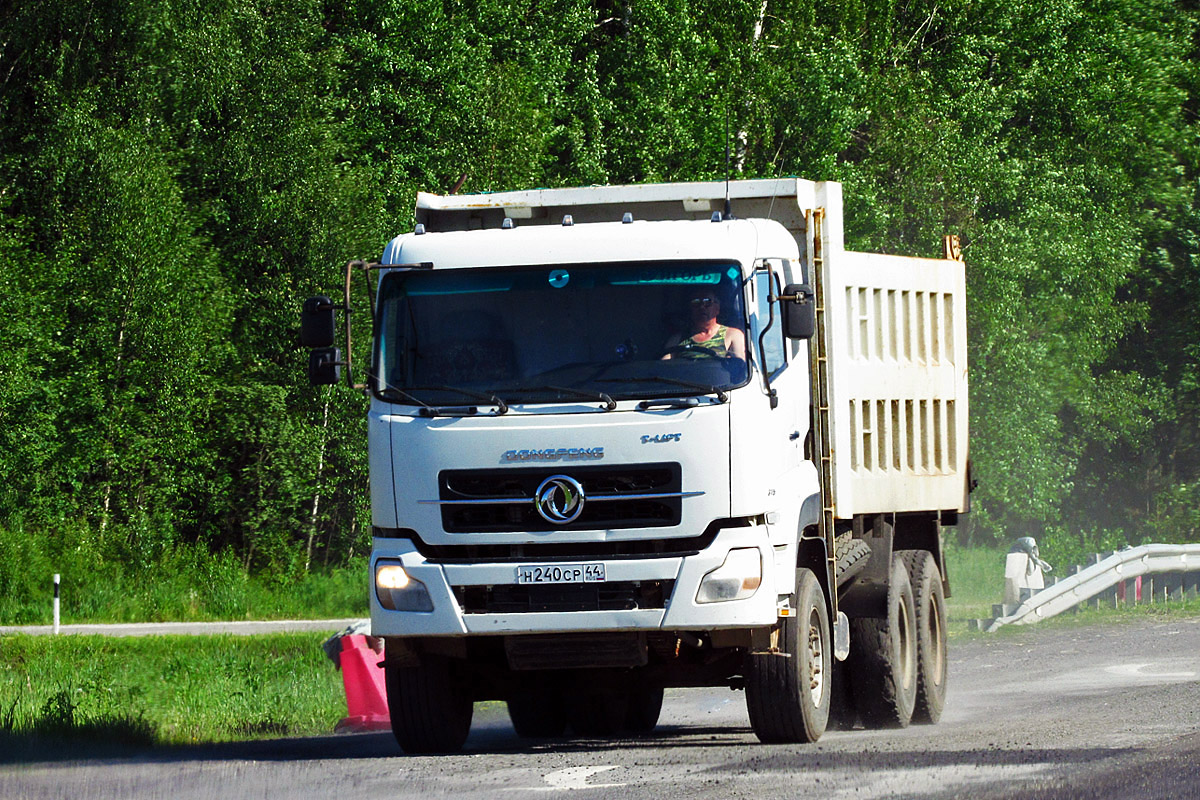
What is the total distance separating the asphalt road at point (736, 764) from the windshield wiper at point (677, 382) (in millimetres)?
1893

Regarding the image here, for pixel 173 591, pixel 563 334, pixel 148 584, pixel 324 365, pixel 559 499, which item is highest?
pixel 563 334

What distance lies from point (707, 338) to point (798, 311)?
2.13ft

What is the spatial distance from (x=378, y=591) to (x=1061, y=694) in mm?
6826

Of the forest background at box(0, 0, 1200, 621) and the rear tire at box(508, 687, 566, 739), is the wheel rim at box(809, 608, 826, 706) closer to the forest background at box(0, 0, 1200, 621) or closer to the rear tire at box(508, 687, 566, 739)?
the rear tire at box(508, 687, 566, 739)

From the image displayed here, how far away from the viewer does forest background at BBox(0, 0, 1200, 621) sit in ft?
92.7

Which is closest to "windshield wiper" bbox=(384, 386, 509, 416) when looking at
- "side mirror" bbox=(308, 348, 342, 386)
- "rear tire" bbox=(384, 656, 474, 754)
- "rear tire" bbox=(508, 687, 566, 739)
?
"side mirror" bbox=(308, 348, 342, 386)

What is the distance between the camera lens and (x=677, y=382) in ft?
31.4

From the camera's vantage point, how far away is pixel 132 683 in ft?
59.4

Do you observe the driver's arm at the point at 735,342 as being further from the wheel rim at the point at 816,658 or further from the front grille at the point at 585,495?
the wheel rim at the point at 816,658

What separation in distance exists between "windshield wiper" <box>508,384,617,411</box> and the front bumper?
2.68 ft

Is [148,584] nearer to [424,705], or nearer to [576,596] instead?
[424,705]

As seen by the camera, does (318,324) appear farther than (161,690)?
No

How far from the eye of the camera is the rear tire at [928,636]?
13.5 meters

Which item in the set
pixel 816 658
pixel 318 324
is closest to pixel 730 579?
pixel 816 658
